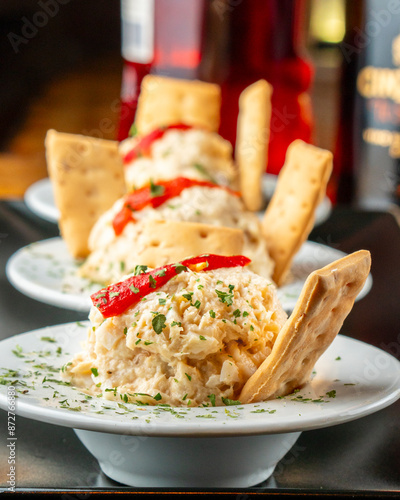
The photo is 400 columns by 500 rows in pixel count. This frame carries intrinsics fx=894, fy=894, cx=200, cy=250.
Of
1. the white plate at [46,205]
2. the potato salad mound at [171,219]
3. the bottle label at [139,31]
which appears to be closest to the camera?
the potato salad mound at [171,219]

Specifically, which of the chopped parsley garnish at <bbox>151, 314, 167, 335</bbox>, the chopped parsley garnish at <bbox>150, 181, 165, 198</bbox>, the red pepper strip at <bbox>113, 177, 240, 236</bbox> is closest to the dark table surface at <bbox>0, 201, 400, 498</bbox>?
the chopped parsley garnish at <bbox>151, 314, 167, 335</bbox>

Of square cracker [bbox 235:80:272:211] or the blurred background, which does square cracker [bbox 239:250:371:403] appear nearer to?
square cracker [bbox 235:80:272:211]

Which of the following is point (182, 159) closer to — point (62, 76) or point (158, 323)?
point (158, 323)

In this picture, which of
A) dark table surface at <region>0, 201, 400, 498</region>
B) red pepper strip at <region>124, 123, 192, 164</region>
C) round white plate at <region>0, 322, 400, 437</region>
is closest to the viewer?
round white plate at <region>0, 322, 400, 437</region>

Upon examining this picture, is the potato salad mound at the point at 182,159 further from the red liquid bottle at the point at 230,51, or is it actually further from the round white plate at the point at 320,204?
the red liquid bottle at the point at 230,51

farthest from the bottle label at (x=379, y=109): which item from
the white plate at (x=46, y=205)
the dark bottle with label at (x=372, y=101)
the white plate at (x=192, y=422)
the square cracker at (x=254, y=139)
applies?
the white plate at (x=192, y=422)
